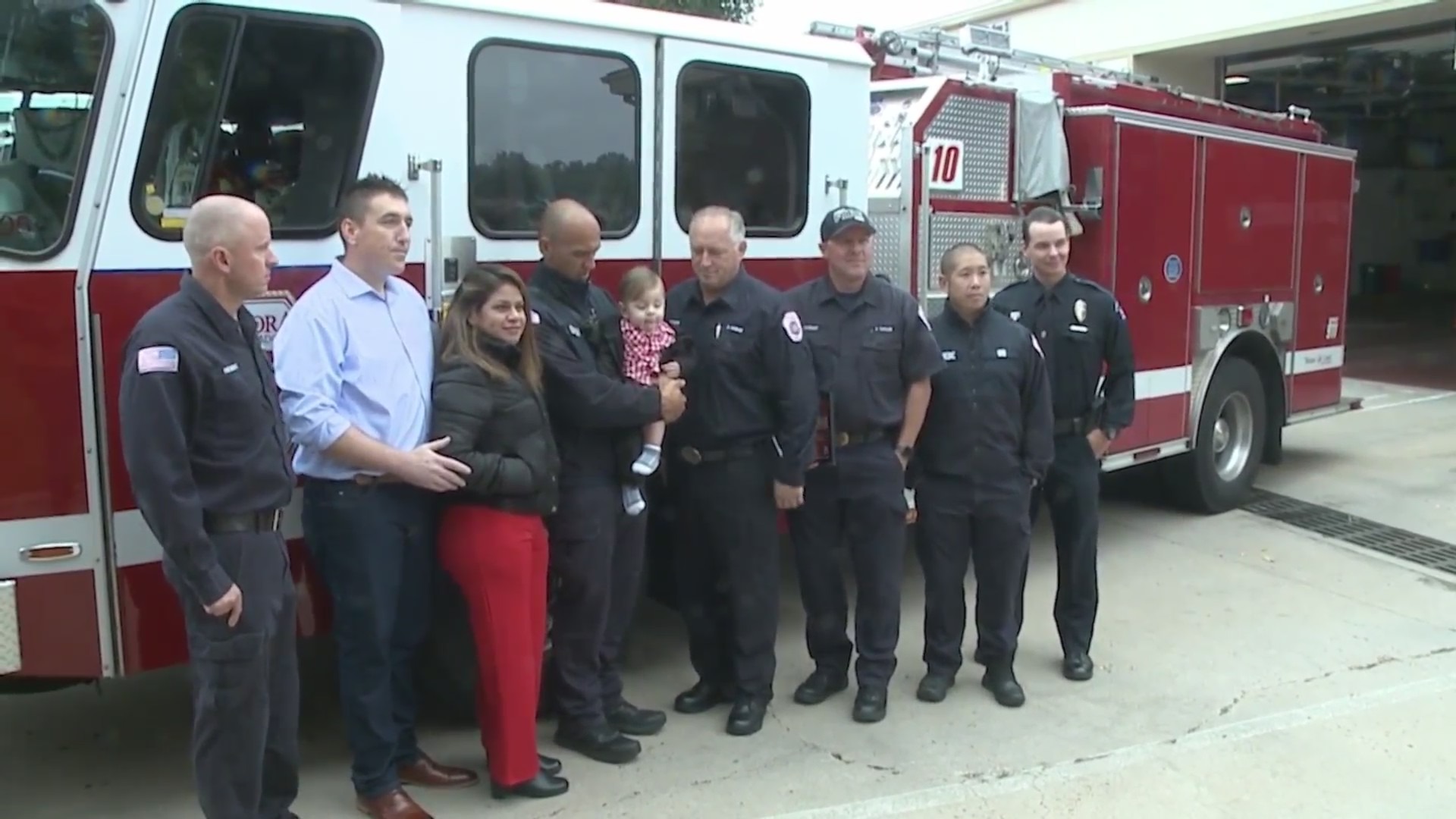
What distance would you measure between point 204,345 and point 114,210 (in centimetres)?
72

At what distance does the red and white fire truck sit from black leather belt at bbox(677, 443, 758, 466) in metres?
0.70

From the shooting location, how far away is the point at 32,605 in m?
3.55

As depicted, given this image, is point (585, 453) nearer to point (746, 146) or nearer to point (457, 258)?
point (457, 258)

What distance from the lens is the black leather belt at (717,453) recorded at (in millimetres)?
4539

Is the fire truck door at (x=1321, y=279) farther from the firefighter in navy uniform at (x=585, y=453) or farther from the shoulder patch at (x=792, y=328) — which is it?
the firefighter in navy uniform at (x=585, y=453)

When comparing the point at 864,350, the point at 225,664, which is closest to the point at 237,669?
the point at 225,664

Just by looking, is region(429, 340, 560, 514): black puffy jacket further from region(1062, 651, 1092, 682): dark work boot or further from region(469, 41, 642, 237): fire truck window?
region(1062, 651, 1092, 682): dark work boot

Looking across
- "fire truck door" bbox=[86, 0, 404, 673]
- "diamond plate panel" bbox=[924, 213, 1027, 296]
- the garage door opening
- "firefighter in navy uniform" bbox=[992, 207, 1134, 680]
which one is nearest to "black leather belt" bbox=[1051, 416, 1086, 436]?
"firefighter in navy uniform" bbox=[992, 207, 1134, 680]

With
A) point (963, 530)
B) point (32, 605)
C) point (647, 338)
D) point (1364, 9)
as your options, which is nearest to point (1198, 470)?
point (963, 530)

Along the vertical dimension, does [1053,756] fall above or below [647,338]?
below

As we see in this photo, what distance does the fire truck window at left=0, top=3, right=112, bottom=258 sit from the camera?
3.52 m

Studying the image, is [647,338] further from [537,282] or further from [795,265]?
[795,265]

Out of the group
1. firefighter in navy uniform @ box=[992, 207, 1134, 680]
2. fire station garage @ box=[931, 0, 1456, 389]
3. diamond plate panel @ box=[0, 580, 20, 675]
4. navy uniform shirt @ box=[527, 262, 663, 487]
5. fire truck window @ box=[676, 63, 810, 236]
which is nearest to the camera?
diamond plate panel @ box=[0, 580, 20, 675]

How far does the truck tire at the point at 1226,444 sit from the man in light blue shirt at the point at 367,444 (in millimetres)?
5451
